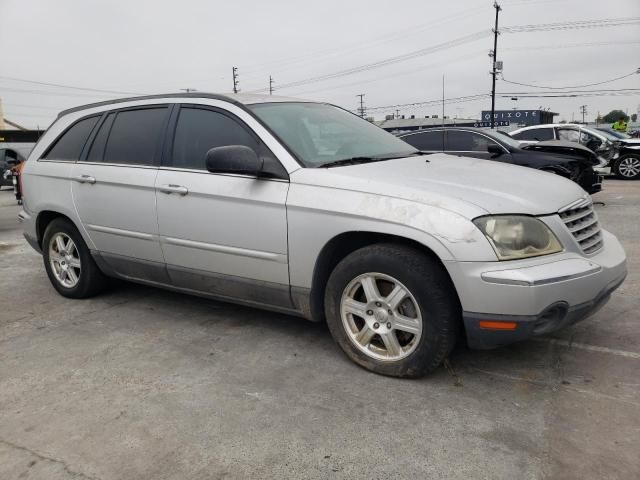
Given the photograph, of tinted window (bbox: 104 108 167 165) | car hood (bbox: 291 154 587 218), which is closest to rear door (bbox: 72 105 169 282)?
tinted window (bbox: 104 108 167 165)

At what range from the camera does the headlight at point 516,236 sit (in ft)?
8.98

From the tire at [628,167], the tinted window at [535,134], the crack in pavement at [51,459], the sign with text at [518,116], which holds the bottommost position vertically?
the crack in pavement at [51,459]

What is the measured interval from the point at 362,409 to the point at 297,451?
1.56 ft

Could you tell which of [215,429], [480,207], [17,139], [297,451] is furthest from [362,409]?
[17,139]

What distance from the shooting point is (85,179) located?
14.4 ft

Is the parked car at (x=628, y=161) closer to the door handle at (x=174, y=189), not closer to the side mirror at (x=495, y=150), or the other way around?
the side mirror at (x=495, y=150)

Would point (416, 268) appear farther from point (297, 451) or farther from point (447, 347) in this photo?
point (297, 451)

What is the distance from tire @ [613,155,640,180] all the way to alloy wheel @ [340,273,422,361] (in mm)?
13981

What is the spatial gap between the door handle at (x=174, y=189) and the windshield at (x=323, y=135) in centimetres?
71

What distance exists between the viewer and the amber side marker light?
108 inches

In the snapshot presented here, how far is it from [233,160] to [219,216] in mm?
462

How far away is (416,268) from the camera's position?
2.88 metres

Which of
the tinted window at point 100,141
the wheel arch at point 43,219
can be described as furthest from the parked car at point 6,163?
the tinted window at point 100,141

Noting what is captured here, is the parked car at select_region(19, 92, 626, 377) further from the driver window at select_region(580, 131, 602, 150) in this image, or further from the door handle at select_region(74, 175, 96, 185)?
the driver window at select_region(580, 131, 602, 150)
